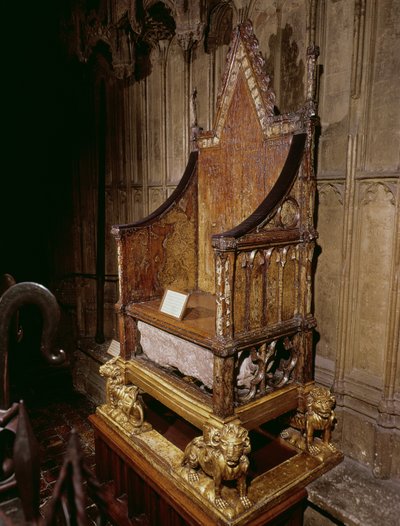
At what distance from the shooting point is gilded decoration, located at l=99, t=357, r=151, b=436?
282cm

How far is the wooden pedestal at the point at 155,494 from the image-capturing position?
2077 millimetres

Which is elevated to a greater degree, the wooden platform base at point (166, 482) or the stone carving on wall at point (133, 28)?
the stone carving on wall at point (133, 28)

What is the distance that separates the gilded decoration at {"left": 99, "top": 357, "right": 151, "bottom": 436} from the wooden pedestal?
0.25ft

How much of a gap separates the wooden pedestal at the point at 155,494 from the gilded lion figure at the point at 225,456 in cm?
12

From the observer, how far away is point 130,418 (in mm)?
2869

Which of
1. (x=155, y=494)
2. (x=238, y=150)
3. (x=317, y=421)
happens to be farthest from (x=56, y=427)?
(x=238, y=150)

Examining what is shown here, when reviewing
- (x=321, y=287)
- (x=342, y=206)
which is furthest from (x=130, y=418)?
(x=342, y=206)

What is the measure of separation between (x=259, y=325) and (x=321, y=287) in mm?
690

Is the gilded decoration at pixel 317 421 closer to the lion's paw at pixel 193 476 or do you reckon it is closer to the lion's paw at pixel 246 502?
the lion's paw at pixel 246 502

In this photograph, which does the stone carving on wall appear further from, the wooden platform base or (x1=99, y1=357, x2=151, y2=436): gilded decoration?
the wooden platform base

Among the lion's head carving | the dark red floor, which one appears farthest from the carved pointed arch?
the dark red floor

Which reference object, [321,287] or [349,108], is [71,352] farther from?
[349,108]

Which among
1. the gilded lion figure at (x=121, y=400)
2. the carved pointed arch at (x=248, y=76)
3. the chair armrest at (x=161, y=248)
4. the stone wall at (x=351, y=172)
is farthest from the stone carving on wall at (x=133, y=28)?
the gilded lion figure at (x=121, y=400)

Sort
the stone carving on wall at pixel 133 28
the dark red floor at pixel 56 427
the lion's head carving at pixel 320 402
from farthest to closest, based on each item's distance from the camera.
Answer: the stone carving on wall at pixel 133 28, the dark red floor at pixel 56 427, the lion's head carving at pixel 320 402
